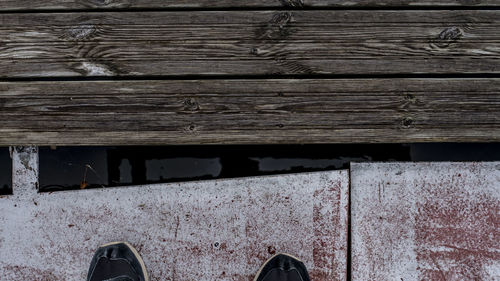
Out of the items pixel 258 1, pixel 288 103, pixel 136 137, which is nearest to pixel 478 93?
pixel 288 103

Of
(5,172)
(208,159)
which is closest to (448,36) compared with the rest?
(208,159)

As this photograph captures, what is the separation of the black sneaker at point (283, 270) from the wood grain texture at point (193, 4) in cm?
121

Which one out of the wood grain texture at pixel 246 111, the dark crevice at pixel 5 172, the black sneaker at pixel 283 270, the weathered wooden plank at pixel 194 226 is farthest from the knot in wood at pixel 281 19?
the dark crevice at pixel 5 172

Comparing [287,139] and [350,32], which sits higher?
[350,32]

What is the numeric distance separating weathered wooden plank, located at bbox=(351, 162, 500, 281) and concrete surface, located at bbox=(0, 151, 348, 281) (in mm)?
116

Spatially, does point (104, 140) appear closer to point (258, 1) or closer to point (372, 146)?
point (258, 1)

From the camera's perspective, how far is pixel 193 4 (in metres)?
1.43

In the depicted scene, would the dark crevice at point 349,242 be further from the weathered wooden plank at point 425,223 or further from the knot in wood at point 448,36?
the knot in wood at point 448,36

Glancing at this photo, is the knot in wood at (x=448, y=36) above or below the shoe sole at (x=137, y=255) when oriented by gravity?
above

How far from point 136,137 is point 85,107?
0.26 metres

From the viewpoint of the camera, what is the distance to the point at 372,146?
169 cm

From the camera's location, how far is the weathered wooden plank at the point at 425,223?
1636 millimetres

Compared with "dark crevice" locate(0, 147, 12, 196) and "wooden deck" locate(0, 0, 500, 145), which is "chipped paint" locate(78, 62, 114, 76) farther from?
"dark crevice" locate(0, 147, 12, 196)

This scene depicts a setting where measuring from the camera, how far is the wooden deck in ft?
4.70
